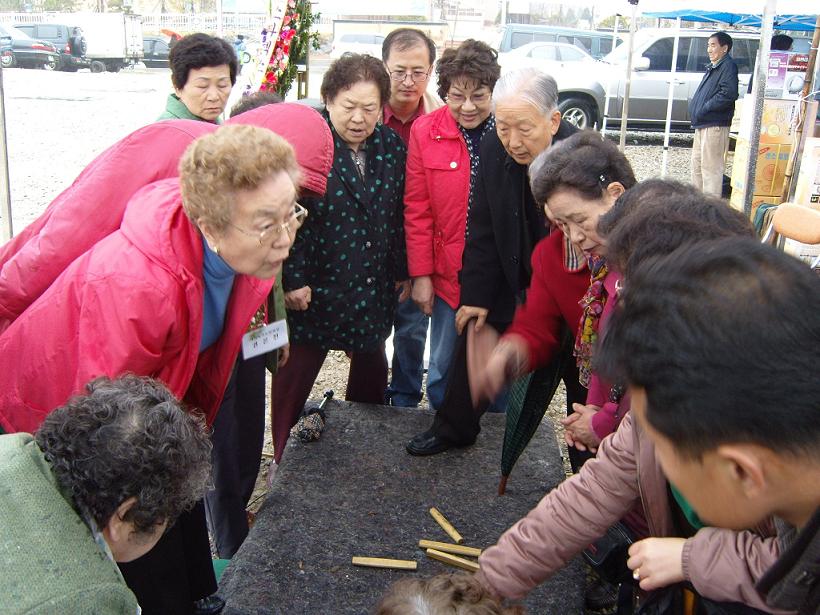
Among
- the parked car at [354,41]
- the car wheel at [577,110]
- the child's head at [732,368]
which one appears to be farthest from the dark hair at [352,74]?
the parked car at [354,41]

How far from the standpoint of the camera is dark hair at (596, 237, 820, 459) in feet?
2.95

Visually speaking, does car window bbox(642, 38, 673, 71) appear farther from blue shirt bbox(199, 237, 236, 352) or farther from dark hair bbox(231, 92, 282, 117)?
blue shirt bbox(199, 237, 236, 352)

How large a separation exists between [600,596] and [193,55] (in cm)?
295

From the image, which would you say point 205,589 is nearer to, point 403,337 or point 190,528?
point 190,528

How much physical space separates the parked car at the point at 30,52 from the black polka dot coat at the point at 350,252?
22.6 metres

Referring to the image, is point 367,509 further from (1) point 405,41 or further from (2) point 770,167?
(2) point 770,167

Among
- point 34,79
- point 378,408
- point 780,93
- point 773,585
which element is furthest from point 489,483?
point 34,79

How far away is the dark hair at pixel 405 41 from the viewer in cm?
386

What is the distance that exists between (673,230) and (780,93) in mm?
9036

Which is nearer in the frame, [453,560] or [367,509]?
[453,560]

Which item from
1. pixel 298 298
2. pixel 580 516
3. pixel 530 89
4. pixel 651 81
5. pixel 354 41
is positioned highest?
pixel 354 41

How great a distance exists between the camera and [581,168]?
238 cm

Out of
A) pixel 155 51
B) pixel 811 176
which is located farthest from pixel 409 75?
pixel 155 51

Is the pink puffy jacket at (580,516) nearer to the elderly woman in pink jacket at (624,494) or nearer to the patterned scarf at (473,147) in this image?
the elderly woman in pink jacket at (624,494)
